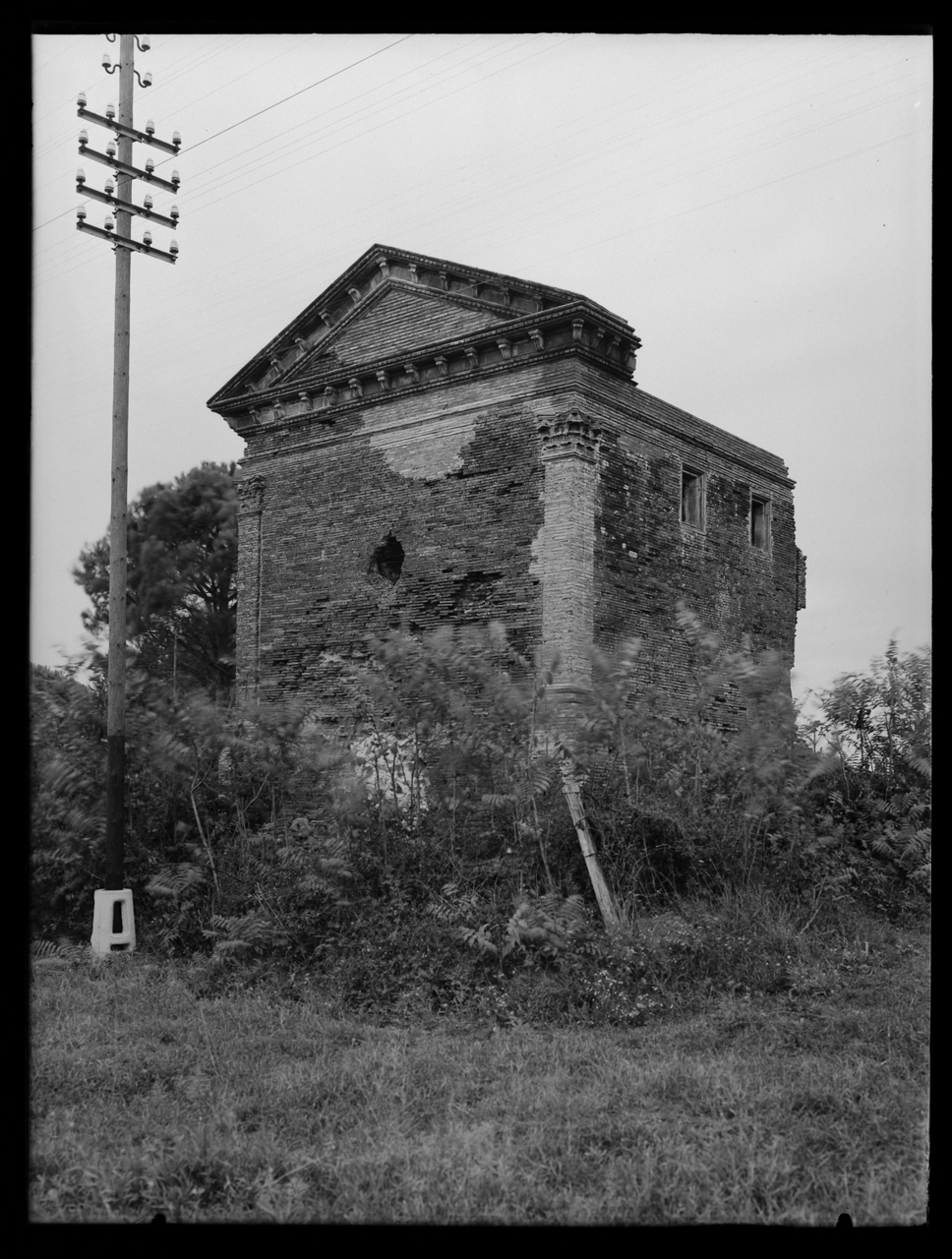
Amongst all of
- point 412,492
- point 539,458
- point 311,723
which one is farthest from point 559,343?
point 311,723

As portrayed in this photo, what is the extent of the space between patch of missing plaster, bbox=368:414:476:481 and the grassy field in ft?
33.3

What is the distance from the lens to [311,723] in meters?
17.4

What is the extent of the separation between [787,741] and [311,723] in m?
8.61

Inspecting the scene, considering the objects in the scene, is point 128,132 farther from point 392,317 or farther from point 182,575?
point 182,575

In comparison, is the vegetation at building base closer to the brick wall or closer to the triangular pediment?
the brick wall

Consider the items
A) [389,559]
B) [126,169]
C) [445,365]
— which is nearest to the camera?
[126,169]

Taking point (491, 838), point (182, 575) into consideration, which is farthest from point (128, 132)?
point (182, 575)

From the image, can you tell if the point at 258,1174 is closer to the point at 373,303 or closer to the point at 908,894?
the point at 908,894

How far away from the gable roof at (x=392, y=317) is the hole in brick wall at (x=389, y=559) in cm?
294

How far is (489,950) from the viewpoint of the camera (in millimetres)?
8625

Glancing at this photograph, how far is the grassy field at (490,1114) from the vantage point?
4.73 m

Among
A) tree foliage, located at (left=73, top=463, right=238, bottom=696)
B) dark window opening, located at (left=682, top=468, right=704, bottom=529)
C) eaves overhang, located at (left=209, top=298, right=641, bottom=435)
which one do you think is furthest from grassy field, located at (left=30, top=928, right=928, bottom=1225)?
tree foliage, located at (left=73, top=463, right=238, bottom=696)

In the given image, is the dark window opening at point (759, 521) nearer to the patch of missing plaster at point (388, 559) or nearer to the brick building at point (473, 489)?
the brick building at point (473, 489)

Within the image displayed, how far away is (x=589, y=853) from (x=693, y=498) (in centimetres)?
987
